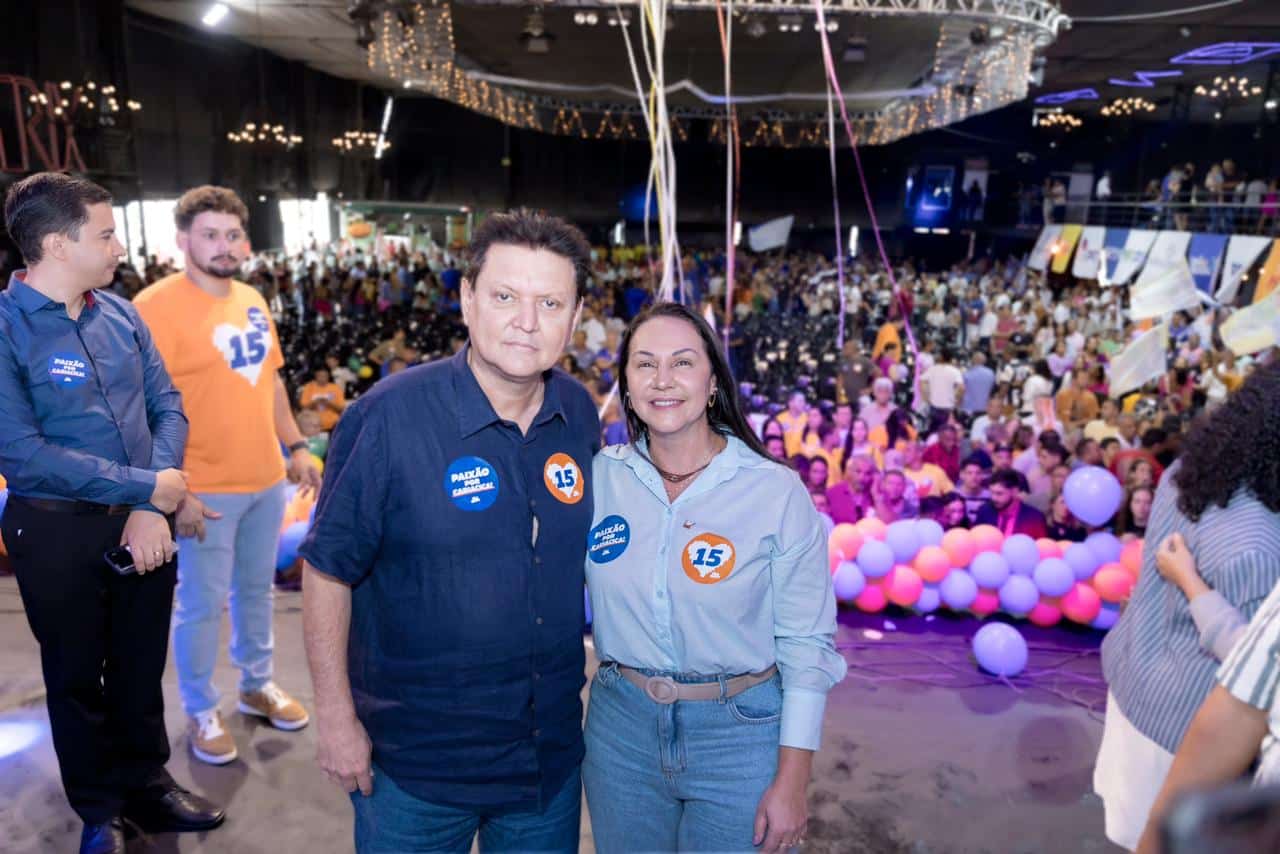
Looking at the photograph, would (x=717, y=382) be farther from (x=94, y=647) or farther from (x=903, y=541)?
(x=903, y=541)

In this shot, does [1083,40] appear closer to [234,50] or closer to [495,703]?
[234,50]

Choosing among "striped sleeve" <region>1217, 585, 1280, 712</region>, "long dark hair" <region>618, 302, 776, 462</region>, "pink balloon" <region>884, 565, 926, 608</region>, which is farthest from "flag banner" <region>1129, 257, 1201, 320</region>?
"striped sleeve" <region>1217, 585, 1280, 712</region>

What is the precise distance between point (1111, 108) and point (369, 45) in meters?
17.1

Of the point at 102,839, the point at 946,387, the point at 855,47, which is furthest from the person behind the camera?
the point at 855,47

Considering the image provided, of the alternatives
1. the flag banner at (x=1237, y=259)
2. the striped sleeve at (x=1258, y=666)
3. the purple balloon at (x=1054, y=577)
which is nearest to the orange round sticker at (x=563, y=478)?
the striped sleeve at (x=1258, y=666)

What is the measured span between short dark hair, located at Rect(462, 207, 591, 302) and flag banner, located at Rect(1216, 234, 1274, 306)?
1202 cm

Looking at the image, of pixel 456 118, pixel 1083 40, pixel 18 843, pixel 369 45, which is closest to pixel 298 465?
pixel 18 843

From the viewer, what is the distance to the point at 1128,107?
1895 cm

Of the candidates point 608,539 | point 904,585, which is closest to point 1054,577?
point 904,585

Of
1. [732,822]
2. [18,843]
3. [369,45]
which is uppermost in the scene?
[369,45]

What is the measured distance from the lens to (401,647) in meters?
1.39

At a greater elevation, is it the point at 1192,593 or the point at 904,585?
the point at 1192,593

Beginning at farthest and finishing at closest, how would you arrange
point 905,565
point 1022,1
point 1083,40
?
point 1083,40
point 1022,1
point 905,565

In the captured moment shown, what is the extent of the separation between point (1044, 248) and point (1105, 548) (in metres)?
17.0
